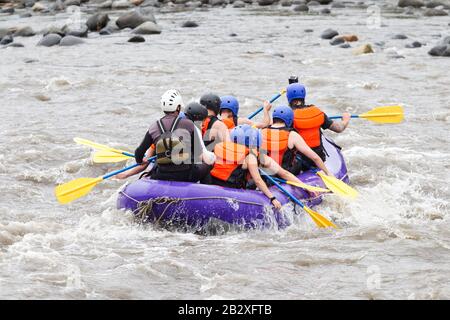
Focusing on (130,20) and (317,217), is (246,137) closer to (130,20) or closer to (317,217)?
(317,217)

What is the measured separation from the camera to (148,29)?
24.8 meters

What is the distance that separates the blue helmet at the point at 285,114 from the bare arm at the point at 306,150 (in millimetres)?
152

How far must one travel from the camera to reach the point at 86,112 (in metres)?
15.4

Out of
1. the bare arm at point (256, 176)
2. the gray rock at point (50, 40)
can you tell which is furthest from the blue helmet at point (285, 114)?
the gray rock at point (50, 40)

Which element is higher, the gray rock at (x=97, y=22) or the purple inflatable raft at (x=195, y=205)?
the purple inflatable raft at (x=195, y=205)

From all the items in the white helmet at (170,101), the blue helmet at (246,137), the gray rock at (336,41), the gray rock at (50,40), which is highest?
the white helmet at (170,101)

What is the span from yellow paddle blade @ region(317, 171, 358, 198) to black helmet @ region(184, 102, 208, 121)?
1535 millimetres

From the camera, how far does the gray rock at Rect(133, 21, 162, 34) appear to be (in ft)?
81.4

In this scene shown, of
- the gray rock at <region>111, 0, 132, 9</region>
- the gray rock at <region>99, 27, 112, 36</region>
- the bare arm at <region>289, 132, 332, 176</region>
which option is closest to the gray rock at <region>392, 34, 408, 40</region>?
the gray rock at <region>99, 27, 112, 36</region>

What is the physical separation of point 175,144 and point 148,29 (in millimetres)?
16700

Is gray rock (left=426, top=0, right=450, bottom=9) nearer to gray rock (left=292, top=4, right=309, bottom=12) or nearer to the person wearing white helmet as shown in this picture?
gray rock (left=292, top=4, right=309, bottom=12)

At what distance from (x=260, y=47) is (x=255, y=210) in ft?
45.5

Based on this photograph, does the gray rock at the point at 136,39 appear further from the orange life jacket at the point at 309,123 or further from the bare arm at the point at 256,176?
the bare arm at the point at 256,176

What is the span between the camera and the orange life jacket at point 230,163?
348 inches
